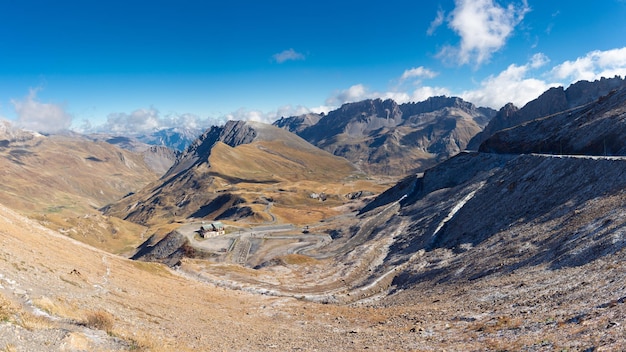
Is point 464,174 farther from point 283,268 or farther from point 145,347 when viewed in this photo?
point 145,347

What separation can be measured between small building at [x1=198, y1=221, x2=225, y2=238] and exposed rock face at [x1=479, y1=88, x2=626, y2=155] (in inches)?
3802

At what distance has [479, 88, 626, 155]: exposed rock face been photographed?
75.4 m

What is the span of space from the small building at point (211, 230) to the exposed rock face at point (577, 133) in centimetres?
9658

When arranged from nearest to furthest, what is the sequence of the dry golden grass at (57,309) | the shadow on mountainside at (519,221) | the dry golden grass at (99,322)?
the dry golden grass at (99,322) < the dry golden grass at (57,309) < the shadow on mountainside at (519,221)

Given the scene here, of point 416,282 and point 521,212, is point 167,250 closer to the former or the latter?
point 416,282

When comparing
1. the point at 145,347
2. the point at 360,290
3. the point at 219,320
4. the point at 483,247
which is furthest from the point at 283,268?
the point at 145,347

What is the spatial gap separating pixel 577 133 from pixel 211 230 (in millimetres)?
114276

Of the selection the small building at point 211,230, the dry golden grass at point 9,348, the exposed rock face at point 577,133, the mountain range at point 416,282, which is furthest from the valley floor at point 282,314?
the small building at point 211,230

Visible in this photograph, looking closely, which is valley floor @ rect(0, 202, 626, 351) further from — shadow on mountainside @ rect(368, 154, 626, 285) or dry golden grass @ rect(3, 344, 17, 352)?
shadow on mountainside @ rect(368, 154, 626, 285)

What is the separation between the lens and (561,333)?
22078mm

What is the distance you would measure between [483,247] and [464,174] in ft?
191

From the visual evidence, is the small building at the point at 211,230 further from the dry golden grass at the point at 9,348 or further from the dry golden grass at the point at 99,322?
the dry golden grass at the point at 9,348

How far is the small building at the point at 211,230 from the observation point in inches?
5182

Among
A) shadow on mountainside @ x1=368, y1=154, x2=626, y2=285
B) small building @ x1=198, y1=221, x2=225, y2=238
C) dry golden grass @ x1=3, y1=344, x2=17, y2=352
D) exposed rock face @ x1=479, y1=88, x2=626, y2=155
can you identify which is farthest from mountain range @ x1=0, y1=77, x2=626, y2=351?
small building @ x1=198, y1=221, x2=225, y2=238
